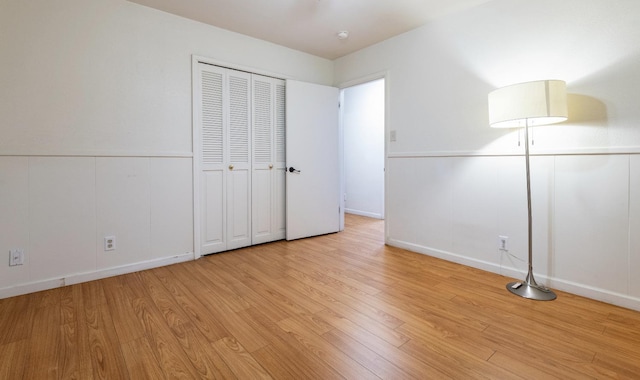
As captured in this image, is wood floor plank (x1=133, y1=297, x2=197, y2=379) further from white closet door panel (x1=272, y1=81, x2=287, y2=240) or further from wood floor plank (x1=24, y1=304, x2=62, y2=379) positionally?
white closet door panel (x1=272, y1=81, x2=287, y2=240)

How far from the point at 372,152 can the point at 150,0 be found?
154 inches

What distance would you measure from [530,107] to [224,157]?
2.75m

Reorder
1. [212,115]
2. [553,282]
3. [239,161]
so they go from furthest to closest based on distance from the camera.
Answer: [239,161] < [212,115] < [553,282]

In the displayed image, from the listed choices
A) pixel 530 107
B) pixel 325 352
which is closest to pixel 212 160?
→ pixel 325 352

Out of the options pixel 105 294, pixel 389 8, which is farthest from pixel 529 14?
pixel 105 294

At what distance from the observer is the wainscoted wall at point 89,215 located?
7.40ft

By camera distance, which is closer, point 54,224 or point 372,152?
point 54,224

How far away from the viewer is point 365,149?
5699 millimetres

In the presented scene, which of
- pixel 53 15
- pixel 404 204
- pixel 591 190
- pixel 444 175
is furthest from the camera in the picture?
pixel 404 204

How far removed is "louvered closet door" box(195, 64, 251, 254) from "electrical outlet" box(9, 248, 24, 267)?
1.35 m

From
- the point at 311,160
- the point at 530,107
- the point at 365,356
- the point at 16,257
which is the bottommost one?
the point at 365,356

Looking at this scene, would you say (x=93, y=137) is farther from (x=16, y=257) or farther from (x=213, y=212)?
(x=213, y=212)

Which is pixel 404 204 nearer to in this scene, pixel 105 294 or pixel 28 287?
pixel 105 294

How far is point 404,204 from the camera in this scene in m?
3.41
